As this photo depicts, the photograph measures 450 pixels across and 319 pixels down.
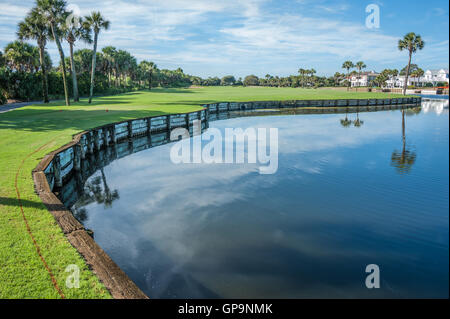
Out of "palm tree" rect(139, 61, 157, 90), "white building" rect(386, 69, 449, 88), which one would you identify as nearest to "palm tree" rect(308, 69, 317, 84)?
"white building" rect(386, 69, 449, 88)

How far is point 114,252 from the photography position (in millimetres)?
10375

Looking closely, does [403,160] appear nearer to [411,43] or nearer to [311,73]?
[411,43]

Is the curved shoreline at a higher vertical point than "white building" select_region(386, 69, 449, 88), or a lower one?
lower

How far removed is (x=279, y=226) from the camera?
12.0 m

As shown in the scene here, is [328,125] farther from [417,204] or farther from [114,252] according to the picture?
[114,252]

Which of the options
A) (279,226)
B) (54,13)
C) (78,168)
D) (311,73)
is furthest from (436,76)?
(78,168)

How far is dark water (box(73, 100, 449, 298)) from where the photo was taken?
8758 mm

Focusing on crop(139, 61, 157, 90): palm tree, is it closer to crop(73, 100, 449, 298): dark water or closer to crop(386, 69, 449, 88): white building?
crop(73, 100, 449, 298): dark water

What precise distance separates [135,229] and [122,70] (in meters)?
107

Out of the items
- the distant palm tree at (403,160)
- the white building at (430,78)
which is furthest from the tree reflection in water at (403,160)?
the white building at (430,78)

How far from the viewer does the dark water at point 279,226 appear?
8.76 meters

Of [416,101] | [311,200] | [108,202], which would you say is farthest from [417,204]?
[416,101]

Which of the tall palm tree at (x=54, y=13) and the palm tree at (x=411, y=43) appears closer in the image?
the tall palm tree at (x=54, y=13)

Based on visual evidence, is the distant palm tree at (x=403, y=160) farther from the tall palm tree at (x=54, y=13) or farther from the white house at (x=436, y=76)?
the white house at (x=436, y=76)
